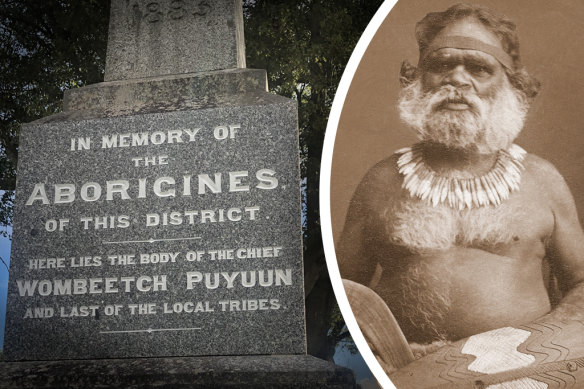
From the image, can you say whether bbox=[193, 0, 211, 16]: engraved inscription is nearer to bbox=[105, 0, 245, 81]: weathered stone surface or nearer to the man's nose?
bbox=[105, 0, 245, 81]: weathered stone surface

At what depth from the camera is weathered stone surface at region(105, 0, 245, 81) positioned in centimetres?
395

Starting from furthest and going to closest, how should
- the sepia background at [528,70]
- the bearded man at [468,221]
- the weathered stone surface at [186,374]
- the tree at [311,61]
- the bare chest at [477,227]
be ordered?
the tree at [311,61] < the sepia background at [528,70] < the bare chest at [477,227] < the bearded man at [468,221] < the weathered stone surface at [186,374]

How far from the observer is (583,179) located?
3.73 metres

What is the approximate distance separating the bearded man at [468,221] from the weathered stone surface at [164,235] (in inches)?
28.8

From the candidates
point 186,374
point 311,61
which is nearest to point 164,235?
point 186,374

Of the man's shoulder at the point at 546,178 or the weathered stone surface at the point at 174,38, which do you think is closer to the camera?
the man's shoulder at the point at 546,178

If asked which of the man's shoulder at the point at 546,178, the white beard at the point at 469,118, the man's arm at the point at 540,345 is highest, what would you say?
the white beard at the point at 469,118

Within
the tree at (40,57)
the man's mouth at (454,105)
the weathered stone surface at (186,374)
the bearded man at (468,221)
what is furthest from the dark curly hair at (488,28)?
the tree at (40,57)

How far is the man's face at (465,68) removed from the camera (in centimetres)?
395

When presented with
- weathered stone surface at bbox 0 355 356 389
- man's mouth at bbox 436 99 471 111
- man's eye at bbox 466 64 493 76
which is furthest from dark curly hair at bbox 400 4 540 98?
weathered stone surface at bbox 0 355 356 389

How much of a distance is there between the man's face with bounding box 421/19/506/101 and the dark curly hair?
44mm

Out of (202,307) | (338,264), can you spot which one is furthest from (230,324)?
(338,264)

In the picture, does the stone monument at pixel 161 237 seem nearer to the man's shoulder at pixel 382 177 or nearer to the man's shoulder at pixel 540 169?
the man's shoulder at pixel 382 177

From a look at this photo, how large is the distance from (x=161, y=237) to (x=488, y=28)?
105 inches
